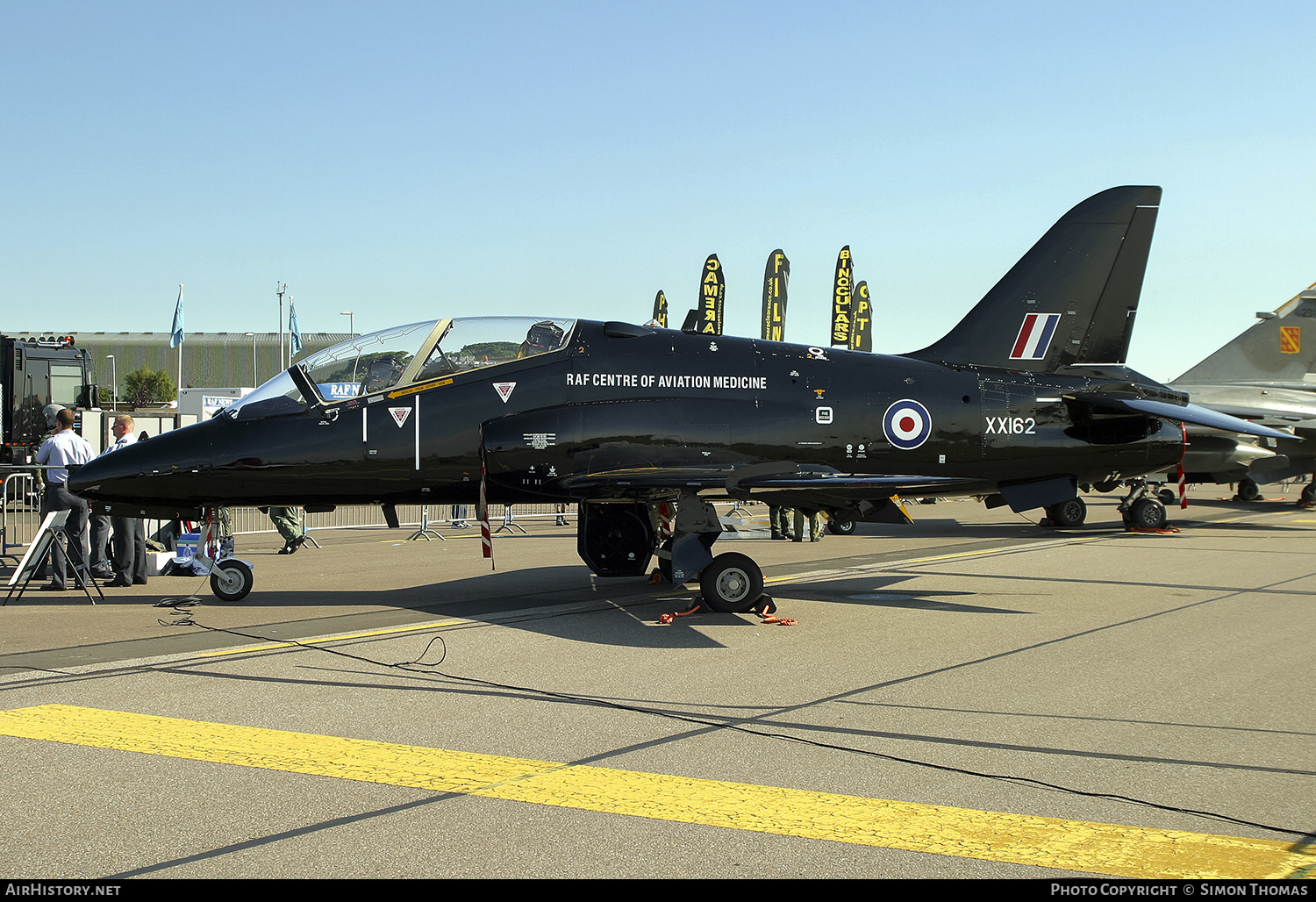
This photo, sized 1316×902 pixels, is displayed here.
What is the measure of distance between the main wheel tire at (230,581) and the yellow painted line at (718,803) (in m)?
4.95

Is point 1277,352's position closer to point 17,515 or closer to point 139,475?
point 139,475

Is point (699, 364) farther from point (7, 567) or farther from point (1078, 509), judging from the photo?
point (1078, 509)

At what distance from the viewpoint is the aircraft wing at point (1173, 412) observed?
11.2m

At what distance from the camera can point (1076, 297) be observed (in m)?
12.5

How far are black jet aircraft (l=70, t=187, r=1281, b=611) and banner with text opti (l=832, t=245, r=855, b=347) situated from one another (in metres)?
30.4

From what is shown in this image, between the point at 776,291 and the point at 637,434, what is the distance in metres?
32.0

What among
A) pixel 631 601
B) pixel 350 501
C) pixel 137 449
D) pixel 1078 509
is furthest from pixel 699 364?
pixel 1078 509

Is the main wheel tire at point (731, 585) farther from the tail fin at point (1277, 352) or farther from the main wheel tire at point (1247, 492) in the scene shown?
the main wheel tire at point (1247, 492)

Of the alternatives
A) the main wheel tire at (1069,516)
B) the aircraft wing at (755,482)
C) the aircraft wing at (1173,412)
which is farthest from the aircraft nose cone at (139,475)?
the main wheel tire at (1069,516)

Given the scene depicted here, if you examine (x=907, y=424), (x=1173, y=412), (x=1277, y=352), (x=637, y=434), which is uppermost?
(x=1277, y=352)

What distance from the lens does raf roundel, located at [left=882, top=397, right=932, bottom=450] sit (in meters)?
11.3

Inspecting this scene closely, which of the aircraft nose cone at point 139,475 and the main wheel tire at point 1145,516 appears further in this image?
the main wheel tire at point 1145,516

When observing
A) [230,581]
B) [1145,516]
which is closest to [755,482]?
[230,581]

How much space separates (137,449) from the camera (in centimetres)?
1015
